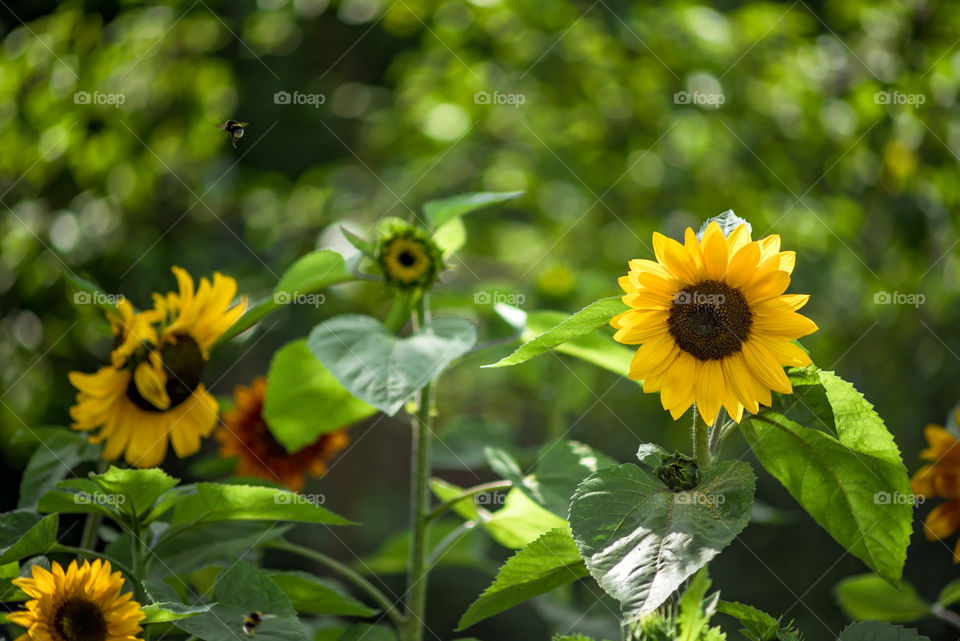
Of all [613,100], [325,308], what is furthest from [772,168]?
[325,308]

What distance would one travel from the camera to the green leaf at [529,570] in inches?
19.3

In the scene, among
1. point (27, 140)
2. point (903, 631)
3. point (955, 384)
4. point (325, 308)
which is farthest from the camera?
point (955, 384)

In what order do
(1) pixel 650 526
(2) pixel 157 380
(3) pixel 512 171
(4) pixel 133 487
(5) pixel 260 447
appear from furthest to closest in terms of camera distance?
(3) pixel 512 171 < (5) pixel 260 447 < (2) pixel 157 380 < (4) pixel 133 487 < (1) pixel 650 526

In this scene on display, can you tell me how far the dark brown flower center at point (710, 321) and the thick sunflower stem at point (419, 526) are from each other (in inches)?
10.7

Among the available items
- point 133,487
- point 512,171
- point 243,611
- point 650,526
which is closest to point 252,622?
point 243,611

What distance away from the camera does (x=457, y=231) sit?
794mm

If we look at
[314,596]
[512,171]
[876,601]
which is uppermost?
[512,171]

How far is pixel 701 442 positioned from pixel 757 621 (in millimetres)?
110

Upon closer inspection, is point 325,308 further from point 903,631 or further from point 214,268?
point 903,631

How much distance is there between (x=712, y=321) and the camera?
50cm

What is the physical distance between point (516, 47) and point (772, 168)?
0.56m

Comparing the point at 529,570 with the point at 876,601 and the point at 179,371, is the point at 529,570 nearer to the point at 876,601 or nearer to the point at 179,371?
the point at 179,371

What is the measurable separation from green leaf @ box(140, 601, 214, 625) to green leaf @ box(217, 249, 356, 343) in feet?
0.89

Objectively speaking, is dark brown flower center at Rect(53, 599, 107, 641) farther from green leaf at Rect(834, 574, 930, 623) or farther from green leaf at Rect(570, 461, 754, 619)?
green leaf at Rect(834, 574, 930, 623)
